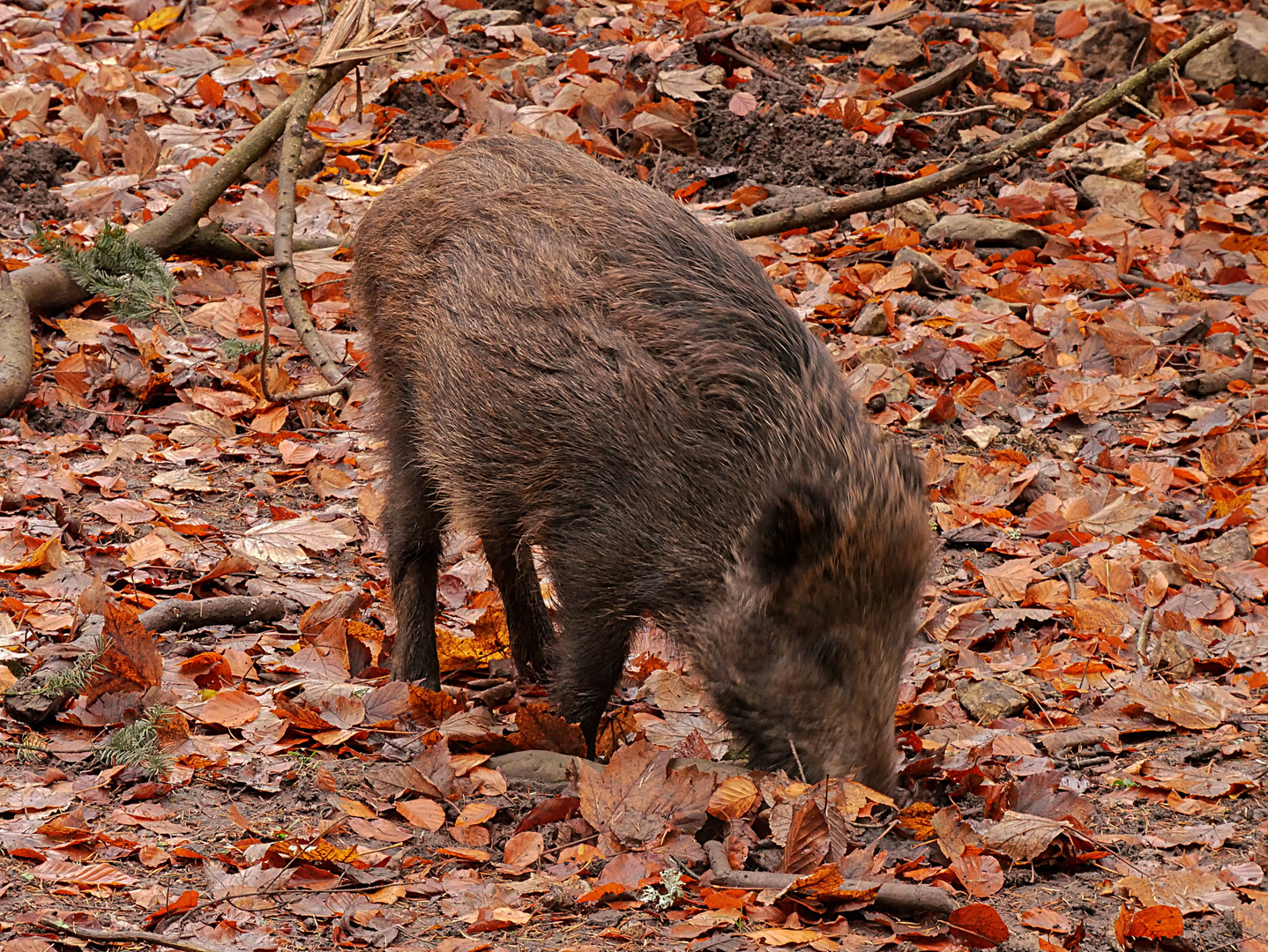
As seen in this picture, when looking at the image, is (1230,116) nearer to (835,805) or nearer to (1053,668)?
(1053,668)

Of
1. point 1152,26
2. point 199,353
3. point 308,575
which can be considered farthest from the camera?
point 1152,26

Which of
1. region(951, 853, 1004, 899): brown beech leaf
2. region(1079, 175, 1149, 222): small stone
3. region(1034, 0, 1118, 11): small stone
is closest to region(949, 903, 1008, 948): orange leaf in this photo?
region(951, 853, 1004, 899): brown beech leaf

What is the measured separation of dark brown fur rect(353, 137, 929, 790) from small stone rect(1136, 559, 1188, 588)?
1788 millimetres

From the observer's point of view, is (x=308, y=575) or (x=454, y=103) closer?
(x=308, y=575)

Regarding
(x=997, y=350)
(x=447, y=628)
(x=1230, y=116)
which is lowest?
(x=447, y=628)

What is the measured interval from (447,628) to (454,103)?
4215 millimetres

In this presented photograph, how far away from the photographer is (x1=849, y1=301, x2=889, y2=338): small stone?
6.67 m

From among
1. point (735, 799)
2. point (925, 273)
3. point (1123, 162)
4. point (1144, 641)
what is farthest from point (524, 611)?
point (1123, 162)

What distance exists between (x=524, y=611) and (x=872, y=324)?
2669mm

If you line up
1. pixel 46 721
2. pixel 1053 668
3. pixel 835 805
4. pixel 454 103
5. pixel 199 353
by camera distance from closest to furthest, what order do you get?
pixel 835 805 < pixel 46 721 < pixel 1053 668 < pixel 199 353 < pixel 454 103

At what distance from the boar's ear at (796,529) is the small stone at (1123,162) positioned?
5304mm

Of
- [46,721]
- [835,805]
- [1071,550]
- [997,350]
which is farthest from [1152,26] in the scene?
[46,721]

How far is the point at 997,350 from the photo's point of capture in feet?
21.6

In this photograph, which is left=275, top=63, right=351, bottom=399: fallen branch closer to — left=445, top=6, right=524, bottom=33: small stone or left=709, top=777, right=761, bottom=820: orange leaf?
left=445, top=6, right=524, bottom=33: small stone
